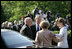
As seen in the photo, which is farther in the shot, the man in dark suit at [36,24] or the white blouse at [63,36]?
the man in dark suit at [36,24]

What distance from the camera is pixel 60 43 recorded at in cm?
666

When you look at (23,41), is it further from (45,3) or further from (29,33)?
(45,3)

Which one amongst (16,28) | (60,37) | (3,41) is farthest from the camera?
(16,28)

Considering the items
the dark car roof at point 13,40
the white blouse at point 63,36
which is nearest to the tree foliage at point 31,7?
the white blouse at point 63,36

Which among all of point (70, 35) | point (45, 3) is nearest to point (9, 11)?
point (45, 3)

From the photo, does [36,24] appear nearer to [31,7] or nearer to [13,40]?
[13,40]

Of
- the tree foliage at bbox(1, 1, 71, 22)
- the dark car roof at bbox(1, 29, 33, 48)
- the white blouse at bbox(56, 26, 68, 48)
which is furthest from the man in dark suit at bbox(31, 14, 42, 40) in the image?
the tree foliage at bbox(1, 1, 71, 22)

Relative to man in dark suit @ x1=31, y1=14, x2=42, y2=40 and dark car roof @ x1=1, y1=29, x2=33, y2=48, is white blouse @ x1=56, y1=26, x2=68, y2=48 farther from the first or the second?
man in dark suit @ x1=31, y1=14, x2=42, y2=40

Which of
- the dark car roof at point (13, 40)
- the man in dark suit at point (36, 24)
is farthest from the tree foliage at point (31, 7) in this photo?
the dark car roof at point (13, 40)

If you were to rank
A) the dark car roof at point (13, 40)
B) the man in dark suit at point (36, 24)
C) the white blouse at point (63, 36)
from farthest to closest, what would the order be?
the man in dark suit at point (36, 24) → the white blouse at point (63, 36) → the dark car roof at point (13, 40)

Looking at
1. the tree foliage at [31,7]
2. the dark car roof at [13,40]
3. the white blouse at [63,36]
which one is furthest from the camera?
the tree foliage at [31,7]

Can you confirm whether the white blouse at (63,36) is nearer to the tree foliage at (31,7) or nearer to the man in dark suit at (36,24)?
the man in dark suit at (36,24)

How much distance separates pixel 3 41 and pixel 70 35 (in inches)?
235

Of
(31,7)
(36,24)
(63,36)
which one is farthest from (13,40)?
(31,7)
